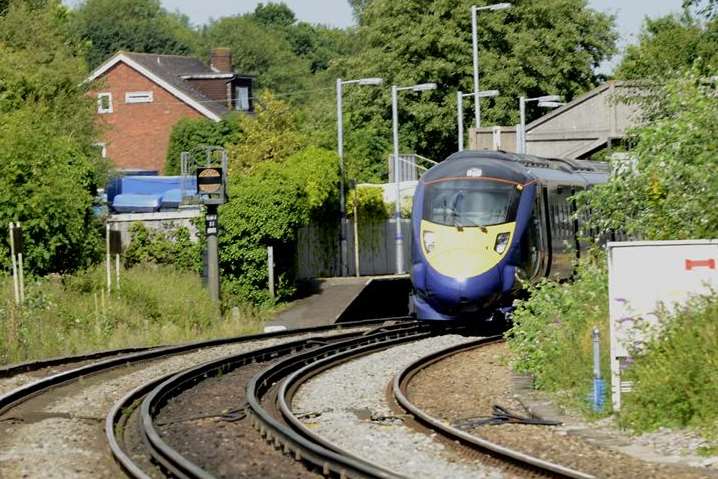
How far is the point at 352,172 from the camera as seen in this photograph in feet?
180

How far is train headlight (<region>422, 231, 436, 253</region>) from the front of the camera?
27.3 m

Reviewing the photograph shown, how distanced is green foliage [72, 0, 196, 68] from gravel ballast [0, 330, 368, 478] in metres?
109

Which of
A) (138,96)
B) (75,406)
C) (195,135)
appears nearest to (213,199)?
(75,406)

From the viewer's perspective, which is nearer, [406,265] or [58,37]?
[406,265]

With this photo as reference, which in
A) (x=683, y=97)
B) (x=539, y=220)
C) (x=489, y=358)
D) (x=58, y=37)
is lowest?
(x=489, y=358)

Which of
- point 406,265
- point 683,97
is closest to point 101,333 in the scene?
point 683,97

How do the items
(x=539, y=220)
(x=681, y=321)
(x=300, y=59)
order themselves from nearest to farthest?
1. (x=681, y=321)
2. (x=539, y=220)
3. (x=300, y=59)

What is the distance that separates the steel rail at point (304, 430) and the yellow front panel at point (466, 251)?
181cm

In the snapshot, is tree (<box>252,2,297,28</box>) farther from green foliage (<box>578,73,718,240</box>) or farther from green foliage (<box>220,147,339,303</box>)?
green foliage (<box>578,73,718,240</box>)

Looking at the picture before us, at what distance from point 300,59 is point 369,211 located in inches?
4097

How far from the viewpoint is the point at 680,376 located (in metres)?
14.7

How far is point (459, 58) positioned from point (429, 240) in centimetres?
4730

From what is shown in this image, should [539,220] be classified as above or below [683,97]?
below

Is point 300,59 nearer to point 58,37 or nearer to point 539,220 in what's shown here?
point 58,37
